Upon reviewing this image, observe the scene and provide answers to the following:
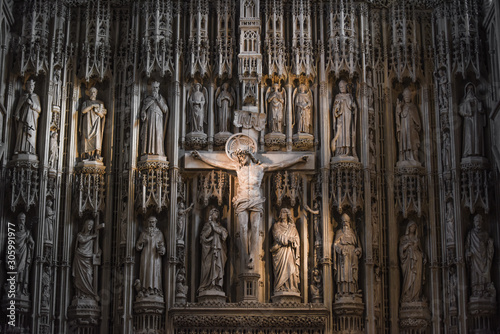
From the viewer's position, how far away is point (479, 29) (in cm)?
2342

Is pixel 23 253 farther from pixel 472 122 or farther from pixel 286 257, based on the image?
pixel 472 122

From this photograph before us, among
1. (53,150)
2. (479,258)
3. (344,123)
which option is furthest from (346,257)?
(53,150)

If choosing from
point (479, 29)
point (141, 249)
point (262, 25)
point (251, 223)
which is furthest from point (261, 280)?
point (479, 29)

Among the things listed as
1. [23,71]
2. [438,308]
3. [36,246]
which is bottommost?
[438,308]

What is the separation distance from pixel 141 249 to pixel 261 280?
8.98 ft

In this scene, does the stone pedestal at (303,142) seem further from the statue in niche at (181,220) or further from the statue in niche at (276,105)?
the statue in niche at (181,220)

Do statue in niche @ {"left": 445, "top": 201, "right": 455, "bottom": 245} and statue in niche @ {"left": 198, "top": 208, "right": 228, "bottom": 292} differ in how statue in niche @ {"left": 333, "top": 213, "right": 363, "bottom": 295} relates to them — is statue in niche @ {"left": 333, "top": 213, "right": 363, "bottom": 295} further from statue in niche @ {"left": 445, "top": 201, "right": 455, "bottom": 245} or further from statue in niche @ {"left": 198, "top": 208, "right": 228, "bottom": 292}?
statue in niche @ {"left": 198, "top": 208, "right": 228, "bottom": 292}

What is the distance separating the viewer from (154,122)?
76.1ft

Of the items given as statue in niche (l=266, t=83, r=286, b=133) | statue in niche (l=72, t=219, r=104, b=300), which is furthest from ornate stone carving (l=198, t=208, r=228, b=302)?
statue in niche (l=266, t=83, r=286, b=133)

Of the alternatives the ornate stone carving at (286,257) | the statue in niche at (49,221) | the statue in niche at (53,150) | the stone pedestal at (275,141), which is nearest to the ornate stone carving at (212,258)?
the ornate stone carving at (286,257)

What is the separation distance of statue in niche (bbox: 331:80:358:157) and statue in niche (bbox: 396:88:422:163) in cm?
105

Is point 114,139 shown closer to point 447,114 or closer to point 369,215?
point 369,215

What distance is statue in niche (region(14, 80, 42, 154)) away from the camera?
22828 mm

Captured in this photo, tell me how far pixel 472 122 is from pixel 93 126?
8622 mm
